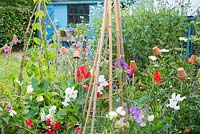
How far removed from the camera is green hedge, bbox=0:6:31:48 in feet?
30.0

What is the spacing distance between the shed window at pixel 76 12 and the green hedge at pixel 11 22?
1537mm

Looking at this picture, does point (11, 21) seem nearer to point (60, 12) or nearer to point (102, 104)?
point (60, 12)

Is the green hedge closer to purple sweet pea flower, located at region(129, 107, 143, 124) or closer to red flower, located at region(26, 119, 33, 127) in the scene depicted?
red flower, located at region(26, 119, 33, 127)

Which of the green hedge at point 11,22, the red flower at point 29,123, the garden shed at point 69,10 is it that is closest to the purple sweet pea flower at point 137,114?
the red flower at point 29,123

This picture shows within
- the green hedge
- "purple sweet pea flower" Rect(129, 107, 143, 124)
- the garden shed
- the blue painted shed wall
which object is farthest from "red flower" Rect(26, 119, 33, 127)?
the blue painted shed wall

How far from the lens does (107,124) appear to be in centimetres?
175

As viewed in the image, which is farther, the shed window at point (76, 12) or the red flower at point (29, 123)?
the shed window at point (76, 12)

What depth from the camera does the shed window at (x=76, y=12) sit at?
10586mm

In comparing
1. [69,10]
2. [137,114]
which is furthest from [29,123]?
[69,10]

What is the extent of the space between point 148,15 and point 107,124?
296 cm

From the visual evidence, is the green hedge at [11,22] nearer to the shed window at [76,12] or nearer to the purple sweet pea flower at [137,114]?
the shed window at [76,12]

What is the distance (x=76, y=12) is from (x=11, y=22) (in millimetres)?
2232

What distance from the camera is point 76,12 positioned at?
35.1 ft

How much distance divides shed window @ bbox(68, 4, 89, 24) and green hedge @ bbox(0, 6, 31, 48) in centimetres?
154
